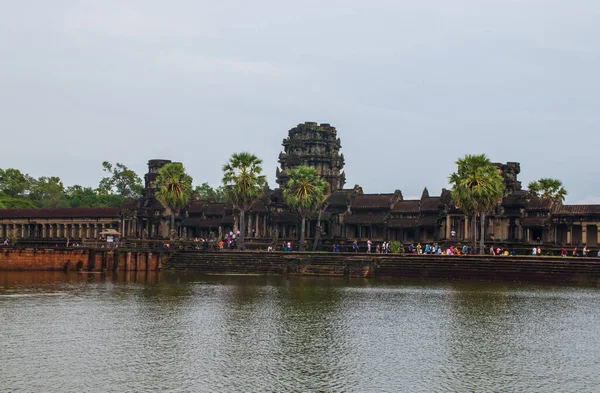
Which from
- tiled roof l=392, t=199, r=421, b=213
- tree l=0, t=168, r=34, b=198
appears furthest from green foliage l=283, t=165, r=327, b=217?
tree l=0, t=168, r=34, b=198

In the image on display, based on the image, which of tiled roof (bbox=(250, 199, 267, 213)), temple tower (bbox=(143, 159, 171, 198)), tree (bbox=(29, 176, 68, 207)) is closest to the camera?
tiled roof (bbox=(250, 199, 267, 213))

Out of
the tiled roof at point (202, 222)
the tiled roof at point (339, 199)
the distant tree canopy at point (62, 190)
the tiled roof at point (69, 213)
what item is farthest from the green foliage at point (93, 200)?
the tiled roof at point (339, 199)

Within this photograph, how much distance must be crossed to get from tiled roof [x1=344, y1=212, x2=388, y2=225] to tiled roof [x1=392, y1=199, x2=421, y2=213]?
1481 millimetres

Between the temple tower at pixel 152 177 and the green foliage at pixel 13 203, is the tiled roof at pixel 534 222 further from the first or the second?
the green foliage at pixel 13 203

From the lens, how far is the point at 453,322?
35.0 metres

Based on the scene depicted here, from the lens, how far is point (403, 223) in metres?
82.4

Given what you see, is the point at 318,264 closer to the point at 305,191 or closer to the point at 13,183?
the point at 305,191

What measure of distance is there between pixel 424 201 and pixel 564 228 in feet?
50.4

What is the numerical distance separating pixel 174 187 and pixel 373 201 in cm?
2183

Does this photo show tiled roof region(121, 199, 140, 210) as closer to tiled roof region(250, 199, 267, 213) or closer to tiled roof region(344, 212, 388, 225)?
tiled roof region(250, 199, 267, 213)

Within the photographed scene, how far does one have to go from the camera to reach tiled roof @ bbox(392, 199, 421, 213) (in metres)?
83.4

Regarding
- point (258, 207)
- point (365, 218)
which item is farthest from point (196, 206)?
point (365, 218)

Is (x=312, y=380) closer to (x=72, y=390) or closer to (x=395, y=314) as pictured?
(x=72, y=390)

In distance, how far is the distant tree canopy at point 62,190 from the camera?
133000mm
